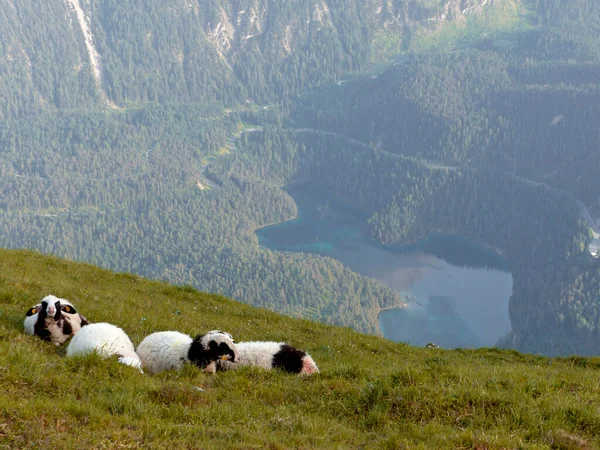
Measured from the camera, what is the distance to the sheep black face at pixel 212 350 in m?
16.3

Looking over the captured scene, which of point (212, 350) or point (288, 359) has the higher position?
point (212, 350)


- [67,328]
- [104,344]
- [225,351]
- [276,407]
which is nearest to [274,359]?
[225,351]

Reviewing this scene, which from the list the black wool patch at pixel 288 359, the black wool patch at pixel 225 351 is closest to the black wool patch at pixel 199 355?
the black wool patch at pixel 225 351

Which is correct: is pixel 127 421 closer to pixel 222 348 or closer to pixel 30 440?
pixel 30 440

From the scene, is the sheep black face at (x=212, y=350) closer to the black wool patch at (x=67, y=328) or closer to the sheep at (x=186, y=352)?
the sheep at (x=186, y=352)

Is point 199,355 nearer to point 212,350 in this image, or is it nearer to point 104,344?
point 212,350

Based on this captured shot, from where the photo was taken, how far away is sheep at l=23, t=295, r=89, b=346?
16922 millimetres

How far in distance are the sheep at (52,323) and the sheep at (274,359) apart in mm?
4908

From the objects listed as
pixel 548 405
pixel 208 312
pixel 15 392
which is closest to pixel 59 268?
pixel 208 312

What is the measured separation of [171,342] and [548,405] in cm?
1034

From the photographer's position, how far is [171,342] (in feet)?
56.3

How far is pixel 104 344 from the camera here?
1522 centimetres

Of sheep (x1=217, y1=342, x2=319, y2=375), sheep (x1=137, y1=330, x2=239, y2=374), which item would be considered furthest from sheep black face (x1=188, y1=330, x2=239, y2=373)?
sheep (x1=217, y1=342, x2=319, y2=375)

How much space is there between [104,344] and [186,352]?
97.5 inches
